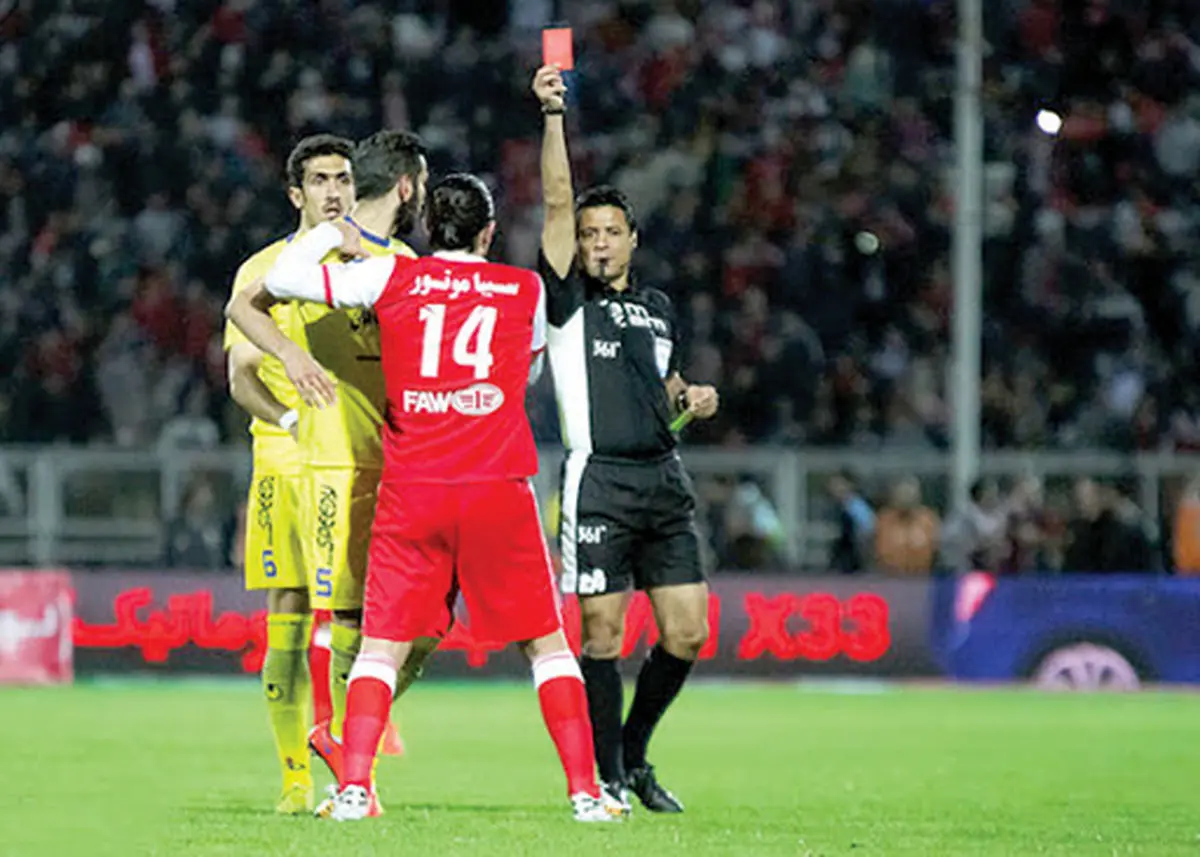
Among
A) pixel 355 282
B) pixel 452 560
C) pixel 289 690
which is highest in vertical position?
pixel 355 282

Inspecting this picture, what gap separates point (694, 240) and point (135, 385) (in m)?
5.32

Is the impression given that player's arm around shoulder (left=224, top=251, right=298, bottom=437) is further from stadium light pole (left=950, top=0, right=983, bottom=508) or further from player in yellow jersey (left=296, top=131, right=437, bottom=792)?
stadium light pole (left=950, top=0, right=983, bottom=508)

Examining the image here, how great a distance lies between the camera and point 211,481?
69.8ft

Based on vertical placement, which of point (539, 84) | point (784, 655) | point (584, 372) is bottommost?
point (784, 655)

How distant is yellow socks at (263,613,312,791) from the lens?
9805mm

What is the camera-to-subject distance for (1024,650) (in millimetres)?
20766

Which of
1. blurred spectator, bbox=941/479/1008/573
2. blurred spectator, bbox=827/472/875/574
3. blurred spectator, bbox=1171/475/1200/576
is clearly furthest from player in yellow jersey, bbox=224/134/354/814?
blurred spectator, bbox=1171/475/1200/576

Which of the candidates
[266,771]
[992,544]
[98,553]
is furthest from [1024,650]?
[266,771]

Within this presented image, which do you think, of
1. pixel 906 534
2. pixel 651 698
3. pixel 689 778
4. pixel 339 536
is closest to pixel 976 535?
pixel 906 534

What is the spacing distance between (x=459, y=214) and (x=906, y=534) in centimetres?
1304

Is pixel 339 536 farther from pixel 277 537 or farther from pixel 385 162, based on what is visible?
pixel 385 162

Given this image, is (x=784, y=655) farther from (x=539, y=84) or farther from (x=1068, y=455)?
(x=539, y=84)

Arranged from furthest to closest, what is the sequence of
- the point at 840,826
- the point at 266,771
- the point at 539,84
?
the point at 266,771
the point at 840,826
the point at 539,84

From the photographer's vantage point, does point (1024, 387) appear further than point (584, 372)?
Yes
